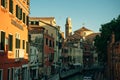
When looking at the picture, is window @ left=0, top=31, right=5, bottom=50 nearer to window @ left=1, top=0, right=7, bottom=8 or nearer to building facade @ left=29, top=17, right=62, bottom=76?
window @ left=1, top=0, right=7, bottom=8

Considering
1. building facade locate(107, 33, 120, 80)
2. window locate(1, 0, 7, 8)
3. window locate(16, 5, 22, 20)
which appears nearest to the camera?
window locate(1, 0, 7, 8)

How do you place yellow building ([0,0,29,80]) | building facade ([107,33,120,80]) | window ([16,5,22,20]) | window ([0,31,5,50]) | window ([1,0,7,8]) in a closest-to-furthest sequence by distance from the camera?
window ([0,31,5,50]) → window ([1,0,7,8]) → yellow building ([0,0,29,80]) → window ([16,5,22,20]) → building facade ([107,33,120,80])

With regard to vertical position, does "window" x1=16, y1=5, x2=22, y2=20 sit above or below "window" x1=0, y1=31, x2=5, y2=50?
above

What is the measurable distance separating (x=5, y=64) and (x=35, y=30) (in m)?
26.5

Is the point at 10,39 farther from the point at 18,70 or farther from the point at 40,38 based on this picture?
the point at 40,38

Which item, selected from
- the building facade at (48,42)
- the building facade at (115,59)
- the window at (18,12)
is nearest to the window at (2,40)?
the window at (18,12)

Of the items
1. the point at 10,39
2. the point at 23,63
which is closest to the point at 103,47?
the point at 23,63

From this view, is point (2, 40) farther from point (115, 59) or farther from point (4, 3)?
point (115, 59)

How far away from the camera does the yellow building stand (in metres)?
20.4

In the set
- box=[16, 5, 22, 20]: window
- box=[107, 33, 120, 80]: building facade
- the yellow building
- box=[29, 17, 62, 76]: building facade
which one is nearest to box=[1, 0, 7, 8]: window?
the yellow building

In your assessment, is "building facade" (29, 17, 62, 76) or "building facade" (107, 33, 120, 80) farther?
"building facade" (29, 17, 62, 76)

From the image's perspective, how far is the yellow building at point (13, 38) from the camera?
67.0ft

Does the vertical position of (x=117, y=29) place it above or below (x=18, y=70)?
above

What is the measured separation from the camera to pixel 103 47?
5600 centimetres
